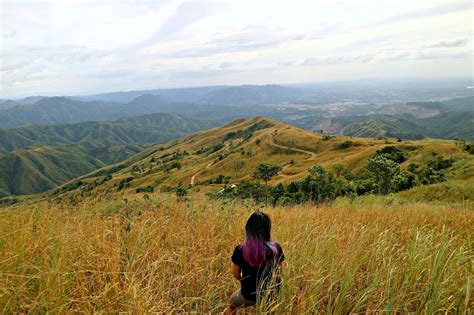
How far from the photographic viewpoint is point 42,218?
4930mm

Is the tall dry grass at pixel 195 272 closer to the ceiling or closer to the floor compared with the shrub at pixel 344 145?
closer to the ceiling

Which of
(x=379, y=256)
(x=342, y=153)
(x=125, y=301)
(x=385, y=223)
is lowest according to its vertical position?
(x=342, y=153)

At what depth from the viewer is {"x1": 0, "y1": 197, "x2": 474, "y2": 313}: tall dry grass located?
9.48 ft

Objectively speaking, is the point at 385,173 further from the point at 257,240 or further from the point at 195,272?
the point at 195,272

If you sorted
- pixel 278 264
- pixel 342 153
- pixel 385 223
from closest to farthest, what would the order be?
pixel 278 264 < pixel 385 223 < pixel 342 153

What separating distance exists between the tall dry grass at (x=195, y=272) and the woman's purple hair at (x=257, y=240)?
33cm

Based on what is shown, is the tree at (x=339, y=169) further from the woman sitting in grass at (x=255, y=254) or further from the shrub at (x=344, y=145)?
the woman sitting in grass at (x=255, y=254)

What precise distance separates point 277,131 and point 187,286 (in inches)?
5403

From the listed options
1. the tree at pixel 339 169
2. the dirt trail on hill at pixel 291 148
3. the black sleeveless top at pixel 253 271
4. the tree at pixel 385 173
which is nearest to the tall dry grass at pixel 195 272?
the black sleeveless top at pixel 253 271

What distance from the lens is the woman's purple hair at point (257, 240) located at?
354 centimetres

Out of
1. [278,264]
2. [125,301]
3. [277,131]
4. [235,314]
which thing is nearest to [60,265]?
[125,301]

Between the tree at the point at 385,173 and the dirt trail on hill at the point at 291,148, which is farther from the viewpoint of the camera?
the dirt trail on hill at the point at 291,148

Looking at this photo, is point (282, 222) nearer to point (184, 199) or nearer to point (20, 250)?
point (184, 199)

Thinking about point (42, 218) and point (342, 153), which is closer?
point (42, 218)
